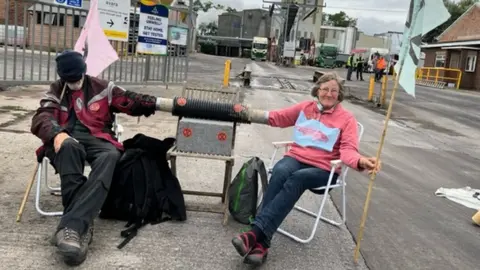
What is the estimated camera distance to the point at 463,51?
126 ft

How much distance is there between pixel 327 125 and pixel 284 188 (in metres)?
0.73

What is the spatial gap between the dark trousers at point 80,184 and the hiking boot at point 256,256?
113 cm

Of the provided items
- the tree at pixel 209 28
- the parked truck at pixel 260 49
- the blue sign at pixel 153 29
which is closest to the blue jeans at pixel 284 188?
the blue sign at pixel 153 29

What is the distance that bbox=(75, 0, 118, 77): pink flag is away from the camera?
15.9 ft

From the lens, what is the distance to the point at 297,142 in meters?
4.30

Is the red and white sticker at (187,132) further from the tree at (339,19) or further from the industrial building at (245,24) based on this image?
the tree at (339,19)

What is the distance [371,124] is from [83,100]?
9.46 m

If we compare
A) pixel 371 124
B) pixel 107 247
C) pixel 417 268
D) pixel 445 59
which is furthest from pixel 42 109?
pixel 445 59

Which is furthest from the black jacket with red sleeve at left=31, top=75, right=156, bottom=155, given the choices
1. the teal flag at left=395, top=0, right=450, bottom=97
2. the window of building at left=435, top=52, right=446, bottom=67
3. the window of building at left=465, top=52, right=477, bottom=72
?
the window of building at left=435, top=52, right=446, bottom=67

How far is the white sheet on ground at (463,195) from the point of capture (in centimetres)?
590

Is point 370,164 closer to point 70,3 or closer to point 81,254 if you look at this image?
point 81,254

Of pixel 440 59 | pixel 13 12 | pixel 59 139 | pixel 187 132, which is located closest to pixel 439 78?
pixel 440 59

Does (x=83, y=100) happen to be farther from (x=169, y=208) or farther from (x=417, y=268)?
(x=417, y=268)

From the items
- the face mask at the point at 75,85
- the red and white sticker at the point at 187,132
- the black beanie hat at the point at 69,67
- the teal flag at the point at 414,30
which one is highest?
the teal flag at the point at 414,30
